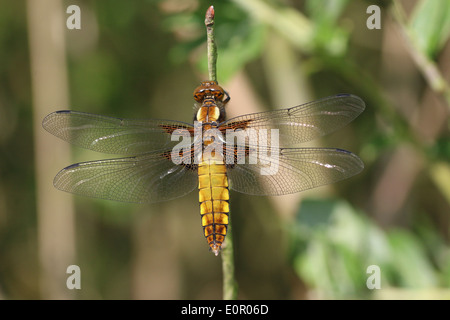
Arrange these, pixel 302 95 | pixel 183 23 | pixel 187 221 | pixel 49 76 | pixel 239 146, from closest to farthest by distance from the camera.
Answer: pixel 239 146 < pixel 183 23 < pixel 302 95 < pixel 49 76 < pixel 187 221

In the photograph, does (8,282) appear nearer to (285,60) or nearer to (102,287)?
(102,287)

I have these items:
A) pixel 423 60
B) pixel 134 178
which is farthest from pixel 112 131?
pixel 423 60

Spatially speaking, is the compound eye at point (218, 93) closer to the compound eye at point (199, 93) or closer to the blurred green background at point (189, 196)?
the compound eye at point (199, 93)

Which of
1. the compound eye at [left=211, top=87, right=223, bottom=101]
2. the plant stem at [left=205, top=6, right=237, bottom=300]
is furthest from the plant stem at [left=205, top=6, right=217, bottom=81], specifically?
the compound eye at [left=211, top=87, right=223, bottom=101]

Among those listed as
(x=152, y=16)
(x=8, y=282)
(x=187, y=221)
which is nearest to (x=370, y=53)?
(x=152, y=16)

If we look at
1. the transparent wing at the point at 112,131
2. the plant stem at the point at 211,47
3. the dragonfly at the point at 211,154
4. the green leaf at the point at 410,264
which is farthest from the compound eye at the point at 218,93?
the green leaf at the point at 410,264

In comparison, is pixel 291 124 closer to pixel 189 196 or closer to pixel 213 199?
pixel 213 199
